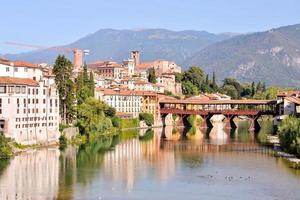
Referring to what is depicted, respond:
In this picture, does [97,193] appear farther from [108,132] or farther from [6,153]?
[108,132]

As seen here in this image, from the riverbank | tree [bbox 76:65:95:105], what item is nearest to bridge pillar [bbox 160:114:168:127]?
tree [bbox 76:65:95:105]

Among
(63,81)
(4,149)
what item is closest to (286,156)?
(4,149)

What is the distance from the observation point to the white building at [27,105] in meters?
53.1

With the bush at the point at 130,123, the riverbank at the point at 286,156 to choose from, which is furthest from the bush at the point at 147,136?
the riverbank at the point at 286,156

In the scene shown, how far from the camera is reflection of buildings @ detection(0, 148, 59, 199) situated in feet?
113

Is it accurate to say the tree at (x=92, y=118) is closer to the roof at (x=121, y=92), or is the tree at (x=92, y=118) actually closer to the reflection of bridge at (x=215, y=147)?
the reflection of bridge at (x=215, y=147)

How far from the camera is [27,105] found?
182 feet

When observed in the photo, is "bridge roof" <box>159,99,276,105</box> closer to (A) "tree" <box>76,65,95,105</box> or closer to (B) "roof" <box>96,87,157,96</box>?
(B) "roof" <box>96,87,157,96</box>

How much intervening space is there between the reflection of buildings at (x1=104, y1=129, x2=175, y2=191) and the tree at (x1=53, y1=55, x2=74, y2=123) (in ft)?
22.1

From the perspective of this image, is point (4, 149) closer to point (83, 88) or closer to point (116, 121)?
point (83, 88)

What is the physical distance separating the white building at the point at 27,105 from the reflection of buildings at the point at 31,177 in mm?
3425

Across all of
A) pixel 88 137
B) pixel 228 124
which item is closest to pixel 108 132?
pixel 88 137

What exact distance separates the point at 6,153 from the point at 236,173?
54.3ft

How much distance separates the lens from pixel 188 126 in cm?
9819
